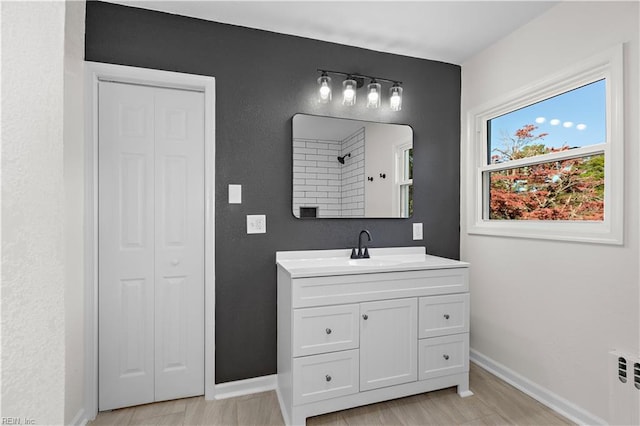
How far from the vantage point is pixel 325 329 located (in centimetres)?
186

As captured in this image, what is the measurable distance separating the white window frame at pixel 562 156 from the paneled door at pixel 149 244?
214 cm

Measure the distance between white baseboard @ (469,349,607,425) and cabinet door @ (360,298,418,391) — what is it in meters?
0.80

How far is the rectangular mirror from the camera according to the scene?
235 centimetres

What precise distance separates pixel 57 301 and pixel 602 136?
246 cm

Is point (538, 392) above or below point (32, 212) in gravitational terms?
below

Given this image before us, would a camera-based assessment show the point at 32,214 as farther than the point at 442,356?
No

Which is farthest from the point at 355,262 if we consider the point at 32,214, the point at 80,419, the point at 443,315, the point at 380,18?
the point at 32,214

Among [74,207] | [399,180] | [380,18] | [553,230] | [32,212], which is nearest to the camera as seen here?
[32,212]

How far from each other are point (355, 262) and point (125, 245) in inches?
59.7

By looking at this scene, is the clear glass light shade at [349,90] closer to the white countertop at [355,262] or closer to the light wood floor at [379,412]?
the white countertop at [355,262]

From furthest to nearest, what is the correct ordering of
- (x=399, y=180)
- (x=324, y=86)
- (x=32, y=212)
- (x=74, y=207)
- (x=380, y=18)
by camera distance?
(x=399, y=180), (x=324, y=86), (x=380, y=18), (x=74, y=207), (x=32, y=212)

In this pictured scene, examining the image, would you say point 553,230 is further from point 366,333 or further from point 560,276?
point 366,333

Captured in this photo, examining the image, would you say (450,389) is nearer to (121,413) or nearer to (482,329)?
(482,329)

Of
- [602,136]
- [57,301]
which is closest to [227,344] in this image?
[57,301]
